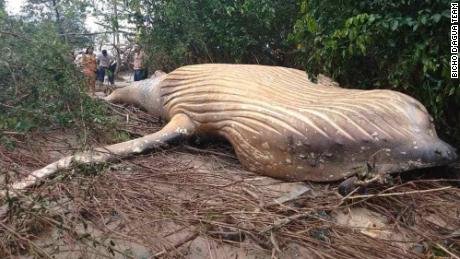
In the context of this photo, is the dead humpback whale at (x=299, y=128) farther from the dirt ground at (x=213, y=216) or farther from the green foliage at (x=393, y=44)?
the green foliage at (x=393, y=44)

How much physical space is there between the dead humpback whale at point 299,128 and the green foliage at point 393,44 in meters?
0.31

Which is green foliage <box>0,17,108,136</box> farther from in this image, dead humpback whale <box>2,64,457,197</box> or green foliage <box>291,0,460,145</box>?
green foliage <box>291,0,460,145</box>

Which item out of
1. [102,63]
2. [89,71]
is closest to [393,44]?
[89,71]

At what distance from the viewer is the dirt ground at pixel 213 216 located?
8.85ft

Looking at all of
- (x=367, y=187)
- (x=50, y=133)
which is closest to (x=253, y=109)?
(x=367, y=187)

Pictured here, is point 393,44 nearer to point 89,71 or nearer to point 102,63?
point 89,71

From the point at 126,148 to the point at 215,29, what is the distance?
3.69 meters

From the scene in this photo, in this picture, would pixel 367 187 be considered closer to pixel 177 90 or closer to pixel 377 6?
pixel 377 6

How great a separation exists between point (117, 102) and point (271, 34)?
9.03 ft

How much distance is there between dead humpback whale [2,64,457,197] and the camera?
3.62m

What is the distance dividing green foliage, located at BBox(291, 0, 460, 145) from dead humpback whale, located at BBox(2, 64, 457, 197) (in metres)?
0.31

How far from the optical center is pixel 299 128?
12.7 ft

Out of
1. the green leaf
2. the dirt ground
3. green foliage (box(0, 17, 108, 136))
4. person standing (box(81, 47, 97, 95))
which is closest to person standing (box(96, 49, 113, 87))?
person standing (box(81, 47, 97, 95))

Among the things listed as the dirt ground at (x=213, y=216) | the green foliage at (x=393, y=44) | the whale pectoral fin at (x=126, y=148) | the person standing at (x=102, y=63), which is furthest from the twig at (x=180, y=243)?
the person standing at (x=102, y=63)
